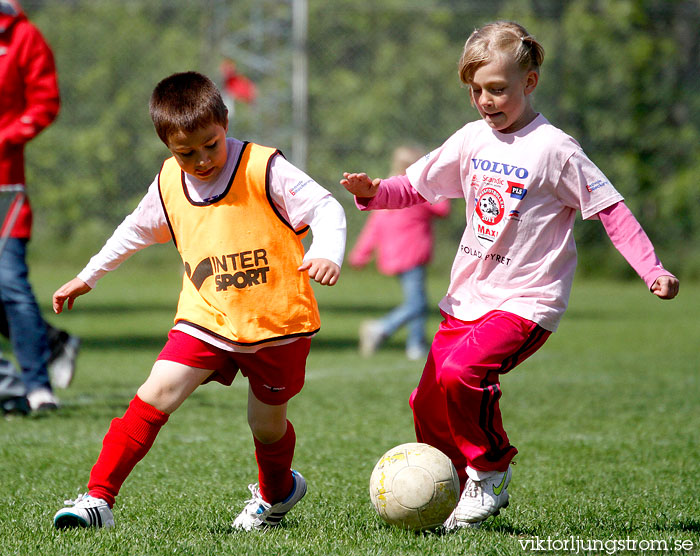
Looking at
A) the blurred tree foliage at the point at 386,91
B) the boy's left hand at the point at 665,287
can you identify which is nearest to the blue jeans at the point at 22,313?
the boy's left hand at the point at 665,287

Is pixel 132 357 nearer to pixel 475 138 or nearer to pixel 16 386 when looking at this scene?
pixel 16 386

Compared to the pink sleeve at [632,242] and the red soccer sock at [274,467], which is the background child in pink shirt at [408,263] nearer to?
the red soccer sock at [274,467]

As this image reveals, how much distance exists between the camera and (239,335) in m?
3.44

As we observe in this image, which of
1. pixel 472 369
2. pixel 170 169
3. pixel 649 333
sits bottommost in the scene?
pixel 649 333

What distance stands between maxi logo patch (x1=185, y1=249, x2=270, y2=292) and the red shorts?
0.69ft

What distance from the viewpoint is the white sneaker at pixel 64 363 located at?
6.46 meters

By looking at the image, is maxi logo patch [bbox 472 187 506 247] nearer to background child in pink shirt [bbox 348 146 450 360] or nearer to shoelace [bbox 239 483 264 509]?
shoelace [bbox 239 483 264 509]

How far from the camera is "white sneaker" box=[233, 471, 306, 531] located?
3678 millimetres

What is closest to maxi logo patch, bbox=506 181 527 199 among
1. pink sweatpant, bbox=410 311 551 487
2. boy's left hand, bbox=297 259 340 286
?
pink sweatpant, bbox=410 311 551 487

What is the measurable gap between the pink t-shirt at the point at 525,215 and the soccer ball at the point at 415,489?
53 centimetres

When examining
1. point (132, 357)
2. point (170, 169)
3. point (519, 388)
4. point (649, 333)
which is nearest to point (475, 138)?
point (170, 169)

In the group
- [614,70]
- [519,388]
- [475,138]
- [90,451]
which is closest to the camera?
[475,138]

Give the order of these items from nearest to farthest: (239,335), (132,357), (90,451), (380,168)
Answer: (239,335) → (90,451) → (132,357) → (380,168)

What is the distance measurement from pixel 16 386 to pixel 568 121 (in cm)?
1526
